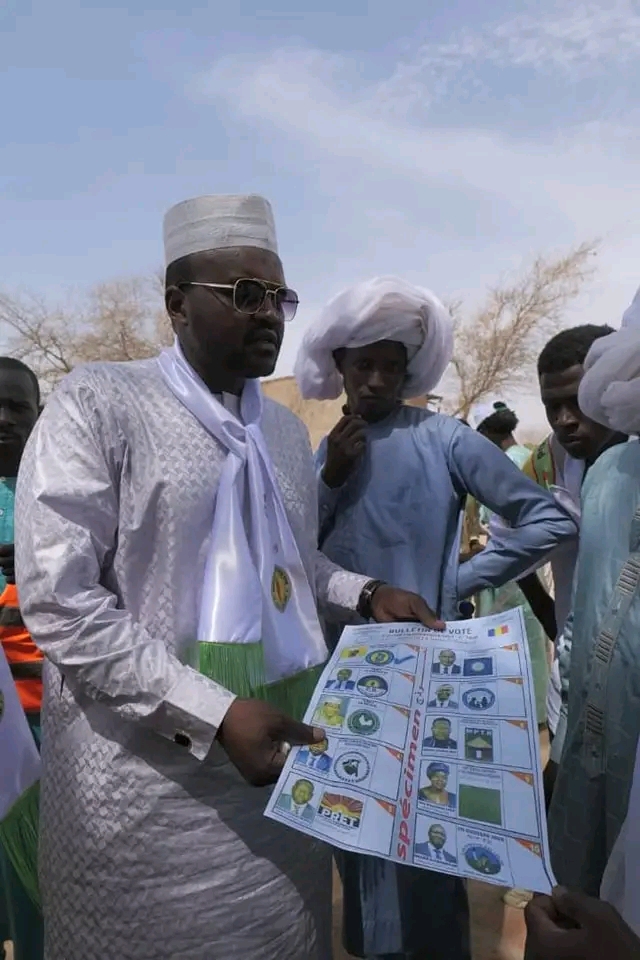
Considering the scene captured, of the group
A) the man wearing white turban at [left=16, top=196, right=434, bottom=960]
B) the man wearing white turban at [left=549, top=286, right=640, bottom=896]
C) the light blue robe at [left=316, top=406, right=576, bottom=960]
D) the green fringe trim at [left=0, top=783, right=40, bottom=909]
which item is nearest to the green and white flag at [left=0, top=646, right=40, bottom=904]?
the green fringe trim at [left=0, top=783, right=40, bottom=909]

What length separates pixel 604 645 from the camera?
1512 millimetres

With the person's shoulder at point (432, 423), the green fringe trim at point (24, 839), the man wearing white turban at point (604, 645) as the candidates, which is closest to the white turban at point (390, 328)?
the person's shoulder at point (432, 423)

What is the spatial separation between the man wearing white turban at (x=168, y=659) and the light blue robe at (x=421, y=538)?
81cm

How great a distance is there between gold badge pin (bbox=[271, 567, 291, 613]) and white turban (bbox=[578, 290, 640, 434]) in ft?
2.37

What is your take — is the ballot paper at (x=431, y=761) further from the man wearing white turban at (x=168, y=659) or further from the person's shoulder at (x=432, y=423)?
the person's shoulder at (x=432, y=423)

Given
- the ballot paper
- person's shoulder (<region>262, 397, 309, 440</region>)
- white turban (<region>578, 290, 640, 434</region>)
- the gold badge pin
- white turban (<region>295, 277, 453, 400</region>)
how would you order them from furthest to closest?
1. white turban (<region>295, 277, 453, 400</region>)
2. person's shoulder (<region>262, 397, 309, 440</region>)
3. the gold badge pin
4. white turban (<region>578, 290, 640, 434</region>)
5. the ballot paper

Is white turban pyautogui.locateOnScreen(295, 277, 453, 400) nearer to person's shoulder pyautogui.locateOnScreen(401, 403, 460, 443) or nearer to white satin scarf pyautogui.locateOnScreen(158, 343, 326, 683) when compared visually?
person's shoulder pyautogui.locateOnScreen(401, 403, 460, 443)

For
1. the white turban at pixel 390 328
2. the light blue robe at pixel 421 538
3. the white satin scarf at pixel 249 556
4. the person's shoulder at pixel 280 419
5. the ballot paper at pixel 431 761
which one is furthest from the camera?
the white turban at pixel 390 328

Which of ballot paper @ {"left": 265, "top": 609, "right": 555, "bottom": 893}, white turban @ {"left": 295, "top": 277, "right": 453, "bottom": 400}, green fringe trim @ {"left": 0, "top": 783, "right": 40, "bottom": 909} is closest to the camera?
ballot paper @ {"left": 265, "top": 609, "right": 555, "bottom": 893}

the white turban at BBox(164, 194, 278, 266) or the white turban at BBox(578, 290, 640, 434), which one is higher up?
the white turban at BBox(164, 194, 278, 266)

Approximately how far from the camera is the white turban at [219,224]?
5.70 feet

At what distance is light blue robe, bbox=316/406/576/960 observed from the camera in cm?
240

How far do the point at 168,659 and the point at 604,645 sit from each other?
818 millimetres

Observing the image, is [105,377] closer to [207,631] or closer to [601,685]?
[207,631]
